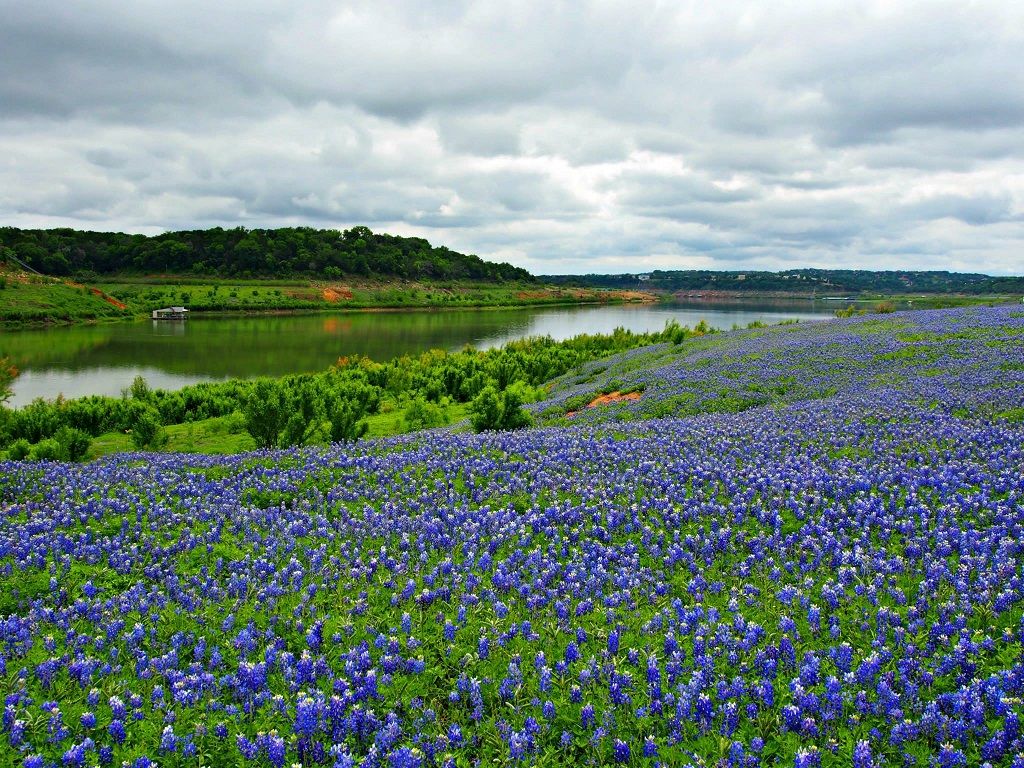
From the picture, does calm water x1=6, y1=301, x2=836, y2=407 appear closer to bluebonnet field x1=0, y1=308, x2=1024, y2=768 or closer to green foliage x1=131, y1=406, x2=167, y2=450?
green foliage x1=131, y1=406, x2=167, y2=450

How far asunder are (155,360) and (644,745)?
58607mm

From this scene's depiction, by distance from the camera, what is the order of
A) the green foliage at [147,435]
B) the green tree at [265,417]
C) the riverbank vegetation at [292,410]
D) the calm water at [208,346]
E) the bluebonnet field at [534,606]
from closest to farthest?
1. the bluebonnet field at [534,606]
2. the green tree at [265,417]
3. the riverbank vegetation at [292,410]
4. the green foliage at [147,435]
5. the calm water at [208,346]

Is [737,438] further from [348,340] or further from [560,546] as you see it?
[348,340]

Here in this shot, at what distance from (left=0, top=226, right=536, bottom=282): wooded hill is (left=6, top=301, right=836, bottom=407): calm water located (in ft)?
209

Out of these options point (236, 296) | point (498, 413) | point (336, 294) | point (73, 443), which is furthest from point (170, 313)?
point (498, 413)

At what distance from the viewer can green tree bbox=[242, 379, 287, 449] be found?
1733 cm

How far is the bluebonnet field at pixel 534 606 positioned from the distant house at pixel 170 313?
102601 millimetres

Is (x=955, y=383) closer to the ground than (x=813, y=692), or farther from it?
farther from it

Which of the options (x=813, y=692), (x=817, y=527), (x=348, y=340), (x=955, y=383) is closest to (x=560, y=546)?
(x=817, y=527)

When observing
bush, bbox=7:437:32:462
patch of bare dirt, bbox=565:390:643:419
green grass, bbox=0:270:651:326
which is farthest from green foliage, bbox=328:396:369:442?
green grass, bbox=0:270:651:326

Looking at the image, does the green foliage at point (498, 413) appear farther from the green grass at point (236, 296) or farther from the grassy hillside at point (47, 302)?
the grassy hillside at point (47, 302)

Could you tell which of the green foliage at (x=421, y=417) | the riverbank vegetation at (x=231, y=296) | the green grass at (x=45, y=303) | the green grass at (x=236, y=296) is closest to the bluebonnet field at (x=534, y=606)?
the green foliage at (x=421, y=417)

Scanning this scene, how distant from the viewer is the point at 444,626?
529cm

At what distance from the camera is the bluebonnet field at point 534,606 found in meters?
4.07
